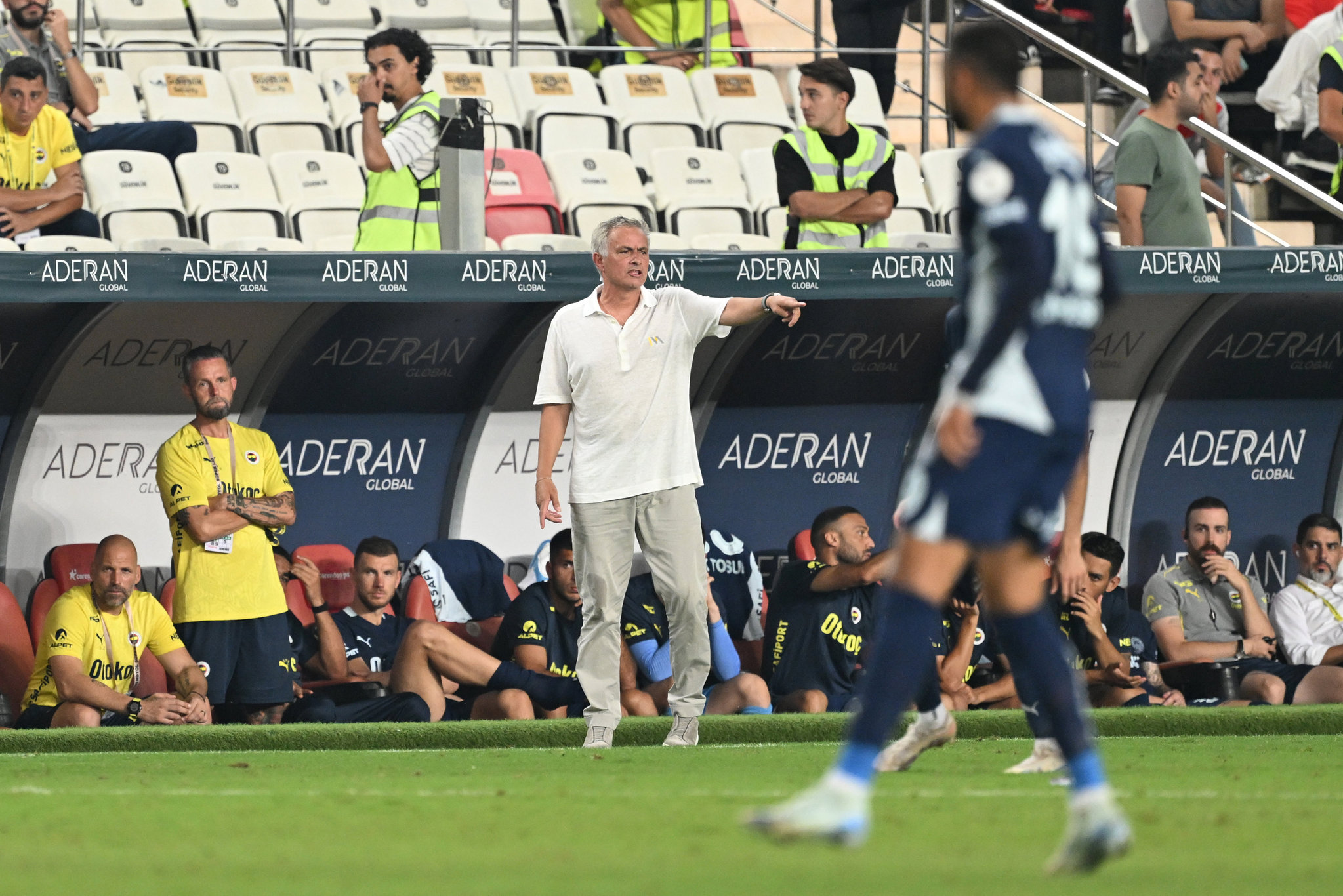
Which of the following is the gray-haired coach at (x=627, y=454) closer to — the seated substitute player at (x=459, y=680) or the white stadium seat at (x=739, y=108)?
the seated substitute player at (x=459, y=680)

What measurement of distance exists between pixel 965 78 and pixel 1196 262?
5.96 m

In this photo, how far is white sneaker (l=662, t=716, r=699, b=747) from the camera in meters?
7.68

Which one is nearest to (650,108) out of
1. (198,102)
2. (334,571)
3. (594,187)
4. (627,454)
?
(594,187)

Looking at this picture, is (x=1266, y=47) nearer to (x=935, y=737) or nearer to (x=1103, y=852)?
(x=935, y=737)

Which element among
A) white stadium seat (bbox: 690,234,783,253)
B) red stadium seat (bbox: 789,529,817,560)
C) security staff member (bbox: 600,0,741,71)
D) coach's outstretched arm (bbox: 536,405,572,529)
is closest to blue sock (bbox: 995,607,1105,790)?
coach's outstretched arm (bbox: 536,405,572,529)

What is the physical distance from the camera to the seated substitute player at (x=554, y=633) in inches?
365

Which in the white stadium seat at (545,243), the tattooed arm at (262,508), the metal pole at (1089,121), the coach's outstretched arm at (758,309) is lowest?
the tattooed arm at (262,508)

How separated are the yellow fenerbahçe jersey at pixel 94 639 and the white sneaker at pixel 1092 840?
230 inches

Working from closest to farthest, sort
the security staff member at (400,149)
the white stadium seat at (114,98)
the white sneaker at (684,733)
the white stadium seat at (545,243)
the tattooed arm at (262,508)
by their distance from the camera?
the white sneaker at (684,733) < the tattooed arm at (262,508) < the security staff member at (400,149) < the white stadium seat at (545,243) < the white stadium seat at (114,98)

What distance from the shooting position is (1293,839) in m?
4.33

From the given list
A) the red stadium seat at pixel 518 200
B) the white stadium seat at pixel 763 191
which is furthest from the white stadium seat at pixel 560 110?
the white stadium seat at pixel 763 191

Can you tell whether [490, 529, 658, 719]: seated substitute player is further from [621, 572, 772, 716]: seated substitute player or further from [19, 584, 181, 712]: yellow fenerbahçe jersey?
[19, 584, 181, 712]: yellow fenerbahçe jersey

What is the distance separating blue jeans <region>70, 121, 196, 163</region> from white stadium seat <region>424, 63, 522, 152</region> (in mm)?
1533

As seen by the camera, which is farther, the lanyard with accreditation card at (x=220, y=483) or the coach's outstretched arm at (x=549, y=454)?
the lanyard with accreditation card at (x=220, y=483)
